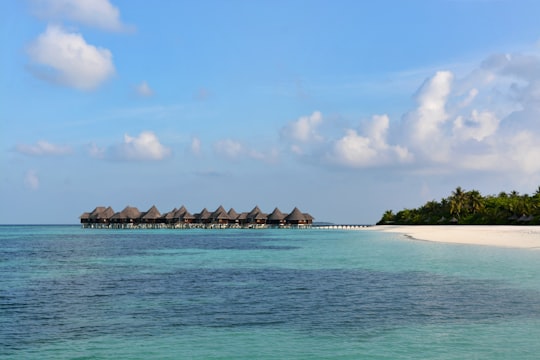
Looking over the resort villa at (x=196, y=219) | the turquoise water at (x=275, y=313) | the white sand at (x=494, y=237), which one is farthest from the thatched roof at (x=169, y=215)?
the turquoise water at (x=275, y=313)

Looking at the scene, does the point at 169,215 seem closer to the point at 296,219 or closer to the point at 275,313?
the point at 296,219

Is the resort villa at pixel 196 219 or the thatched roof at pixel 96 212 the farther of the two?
the thatched roof at pixel 96 212

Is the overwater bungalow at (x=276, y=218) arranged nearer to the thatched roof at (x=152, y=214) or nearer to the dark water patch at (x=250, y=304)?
the thatched roof at (x=152, y=214)

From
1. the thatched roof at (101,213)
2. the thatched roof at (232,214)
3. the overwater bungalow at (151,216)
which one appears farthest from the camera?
the thatched roof at (101,213)

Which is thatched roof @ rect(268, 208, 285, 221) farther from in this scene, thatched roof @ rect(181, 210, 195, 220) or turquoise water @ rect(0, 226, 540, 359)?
turquoise water @ rect(0, 226, 540, 359)

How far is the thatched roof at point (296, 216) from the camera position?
103 metres

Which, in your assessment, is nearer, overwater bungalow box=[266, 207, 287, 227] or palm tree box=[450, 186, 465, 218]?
palm tree box=[450, 186, 465, 218]

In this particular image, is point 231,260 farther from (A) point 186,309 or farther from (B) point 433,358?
(B) point 433,358

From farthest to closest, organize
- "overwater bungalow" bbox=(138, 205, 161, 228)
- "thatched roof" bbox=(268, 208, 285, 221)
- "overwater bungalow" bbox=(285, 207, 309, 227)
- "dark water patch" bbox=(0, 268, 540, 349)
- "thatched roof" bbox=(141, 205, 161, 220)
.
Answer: "overwater bungalow" bbox=(138, 205, 161, 228) → "thatched roof" bbox=(141, 205, 161, 220) → "thatched roof" bbox=(268, 208, 285, 221) → "overwater bungalow" bbox=(285, 207, 309, 227) → "dark water patch" bbox=(0, 268, 540, 349)

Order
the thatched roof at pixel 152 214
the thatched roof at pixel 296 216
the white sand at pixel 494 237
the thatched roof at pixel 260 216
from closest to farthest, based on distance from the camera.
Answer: the white sand at pixel 494 237 → the thatched roof at pixel 296 216 → the thatched roof at pixel 260 216 → the thatched roof at pixel 152 214

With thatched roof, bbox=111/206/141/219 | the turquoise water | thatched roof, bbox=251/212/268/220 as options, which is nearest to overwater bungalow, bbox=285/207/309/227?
thatched roof, bbox=251/212/268/220

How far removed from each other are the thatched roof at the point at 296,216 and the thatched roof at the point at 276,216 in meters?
1.10

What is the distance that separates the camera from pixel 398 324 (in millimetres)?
11969

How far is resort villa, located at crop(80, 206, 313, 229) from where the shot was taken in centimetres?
10431
